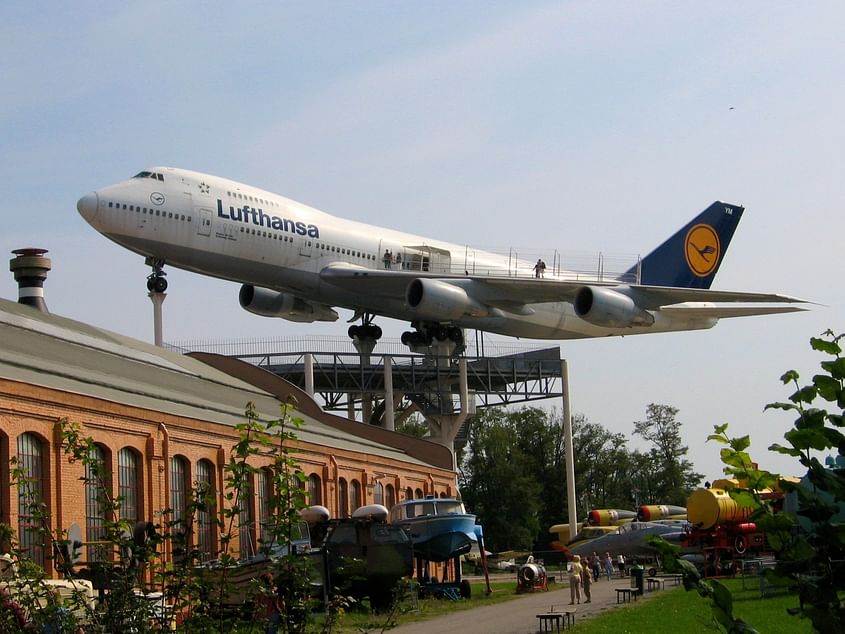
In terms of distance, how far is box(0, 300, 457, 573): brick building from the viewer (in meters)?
24.2

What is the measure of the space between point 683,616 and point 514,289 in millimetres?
32427

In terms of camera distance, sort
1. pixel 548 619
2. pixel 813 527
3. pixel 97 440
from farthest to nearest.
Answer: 1. pixel 97 440
2. pixel 548 619
3. pixel 813 527

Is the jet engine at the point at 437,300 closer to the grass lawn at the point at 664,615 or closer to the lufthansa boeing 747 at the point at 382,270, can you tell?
the lufthansa boeing 747 at the point at 382,270

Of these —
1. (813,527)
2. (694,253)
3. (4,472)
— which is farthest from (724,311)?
(813,527)

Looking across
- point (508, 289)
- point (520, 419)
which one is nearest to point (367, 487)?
point (508, 289)

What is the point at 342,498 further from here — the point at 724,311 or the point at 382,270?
the point at 724,311

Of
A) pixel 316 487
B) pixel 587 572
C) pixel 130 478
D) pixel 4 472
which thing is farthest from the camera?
pixel 316 487

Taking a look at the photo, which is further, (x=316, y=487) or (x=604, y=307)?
(x=604, y=307)

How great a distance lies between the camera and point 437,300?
52125mm

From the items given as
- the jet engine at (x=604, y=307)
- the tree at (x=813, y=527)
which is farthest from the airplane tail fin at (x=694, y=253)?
the tree at (x=813, y=527)

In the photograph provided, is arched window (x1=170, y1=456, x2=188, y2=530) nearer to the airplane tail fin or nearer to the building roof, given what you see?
the building roof

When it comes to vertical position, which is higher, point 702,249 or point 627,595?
point 702,249

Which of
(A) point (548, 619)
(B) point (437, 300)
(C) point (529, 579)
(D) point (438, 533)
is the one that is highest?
(B) point (437, 300)

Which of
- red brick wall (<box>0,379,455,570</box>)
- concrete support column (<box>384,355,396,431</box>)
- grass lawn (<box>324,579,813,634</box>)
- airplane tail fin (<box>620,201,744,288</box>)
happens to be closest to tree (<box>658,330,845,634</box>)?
grass lawn (<box>324,579,813,634</box>)
